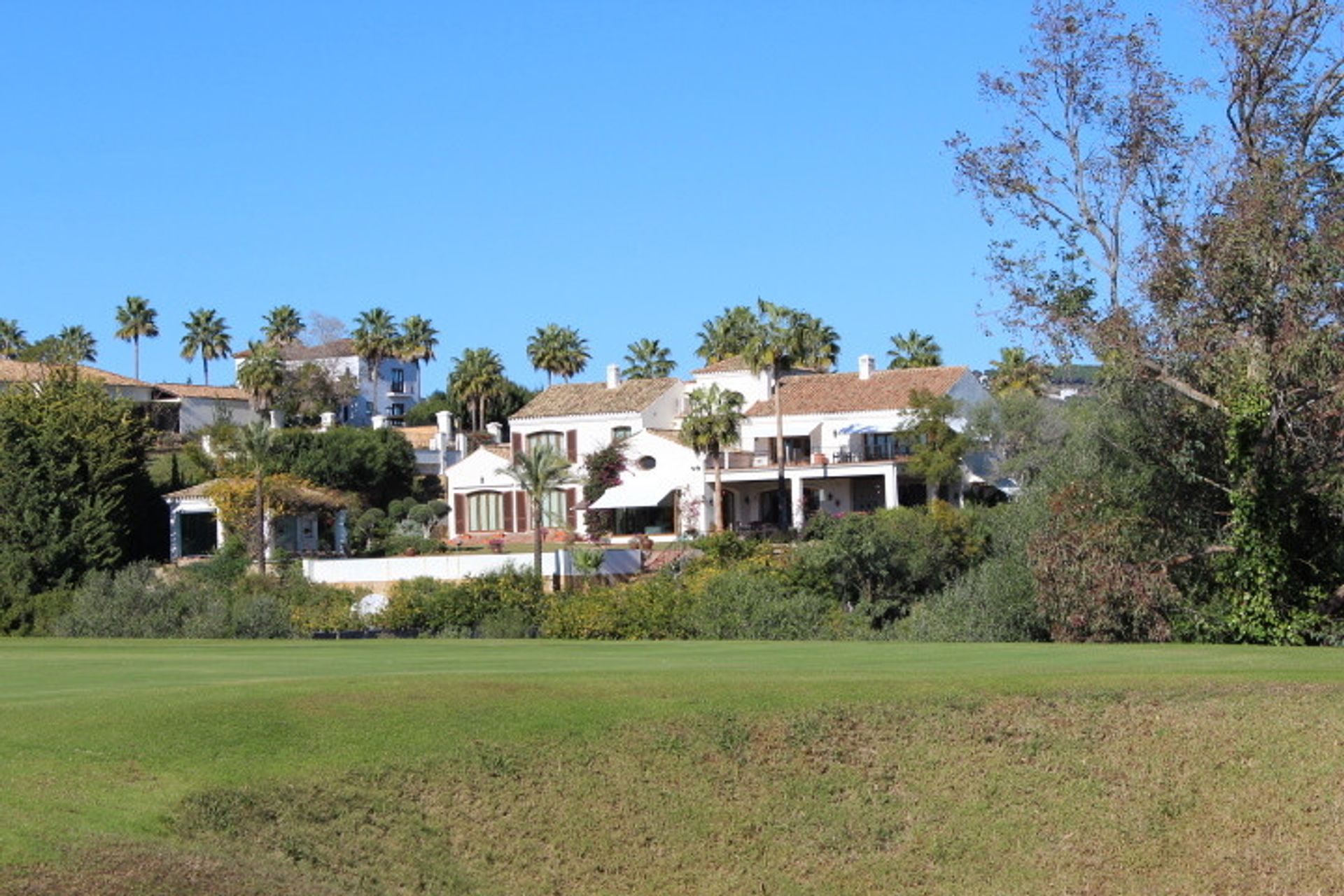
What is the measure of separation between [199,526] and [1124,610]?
165ft

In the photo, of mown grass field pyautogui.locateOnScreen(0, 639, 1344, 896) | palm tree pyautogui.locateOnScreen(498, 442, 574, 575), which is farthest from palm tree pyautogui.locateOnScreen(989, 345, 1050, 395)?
mown grass field pyautogui.locateOnScreen(0, 639, 1344, 896)

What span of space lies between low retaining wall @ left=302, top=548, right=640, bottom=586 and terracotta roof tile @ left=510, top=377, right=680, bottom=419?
22.3 m

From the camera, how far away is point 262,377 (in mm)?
96188

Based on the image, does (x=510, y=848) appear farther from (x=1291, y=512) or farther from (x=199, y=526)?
(x=199, y=526)

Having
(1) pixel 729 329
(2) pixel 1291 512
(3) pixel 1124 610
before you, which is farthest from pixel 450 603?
(1) pixel 729 329

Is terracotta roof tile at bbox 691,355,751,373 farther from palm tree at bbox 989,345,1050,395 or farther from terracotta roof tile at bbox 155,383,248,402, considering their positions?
terracotta roof tile at bbox 155,383,248,402

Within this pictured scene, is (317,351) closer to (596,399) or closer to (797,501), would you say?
(596,399)

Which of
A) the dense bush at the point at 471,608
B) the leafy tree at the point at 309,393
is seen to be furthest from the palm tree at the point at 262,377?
the dense bush at the point at 471,608

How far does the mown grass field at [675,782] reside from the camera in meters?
13.4

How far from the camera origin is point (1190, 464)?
32438 mm

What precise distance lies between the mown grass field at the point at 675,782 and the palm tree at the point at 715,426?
50427 mm

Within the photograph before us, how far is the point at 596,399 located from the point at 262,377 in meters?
25.4

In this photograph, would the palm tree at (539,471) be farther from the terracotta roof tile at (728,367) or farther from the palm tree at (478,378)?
the palm tree at (478,378)

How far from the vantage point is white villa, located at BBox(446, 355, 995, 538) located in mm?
73062
